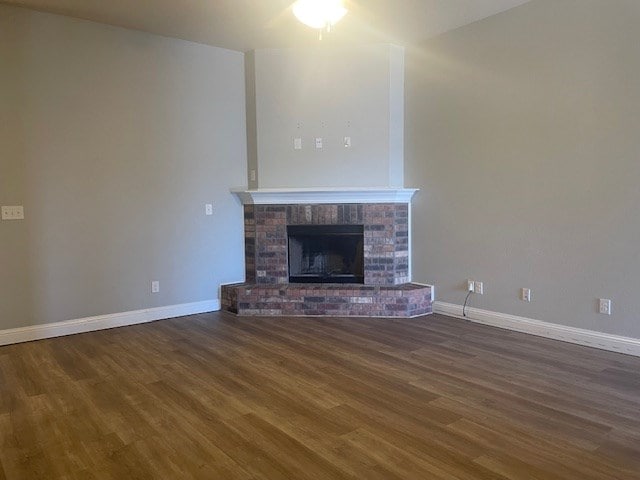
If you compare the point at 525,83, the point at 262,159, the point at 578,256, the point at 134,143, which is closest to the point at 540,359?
the point at 578,256

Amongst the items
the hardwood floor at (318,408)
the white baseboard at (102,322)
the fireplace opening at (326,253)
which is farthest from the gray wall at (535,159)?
the white baseboard at (102,322)

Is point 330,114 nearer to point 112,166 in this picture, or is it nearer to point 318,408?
point 112,166

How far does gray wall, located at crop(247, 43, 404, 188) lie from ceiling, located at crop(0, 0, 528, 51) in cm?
22

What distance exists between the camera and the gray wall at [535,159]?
3484 millimetres

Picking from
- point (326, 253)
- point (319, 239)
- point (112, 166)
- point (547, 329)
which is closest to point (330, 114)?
point (319, 239)

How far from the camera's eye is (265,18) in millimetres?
4180

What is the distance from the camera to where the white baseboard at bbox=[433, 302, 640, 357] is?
3.52 m

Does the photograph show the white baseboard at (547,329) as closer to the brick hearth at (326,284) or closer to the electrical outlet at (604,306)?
the electrical outlet at (604,306)

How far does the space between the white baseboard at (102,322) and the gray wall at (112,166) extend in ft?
0.21

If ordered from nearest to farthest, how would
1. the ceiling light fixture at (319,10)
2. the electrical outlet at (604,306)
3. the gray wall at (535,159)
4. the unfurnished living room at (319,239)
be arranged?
the unfurnished living room at (319,239)
the ceiling light fixture at (319,10)
the gray wall at (535,159)
the electrical outlet at (604,306)

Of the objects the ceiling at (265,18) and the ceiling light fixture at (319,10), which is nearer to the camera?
the ceiling light fixture at (319,10)

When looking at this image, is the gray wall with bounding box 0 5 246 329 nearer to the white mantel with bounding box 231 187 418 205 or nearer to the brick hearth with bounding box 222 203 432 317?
the brick hearth with bounding box 222 203 432 317

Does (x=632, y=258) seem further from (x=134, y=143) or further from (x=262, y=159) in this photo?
(x=134, y=143)

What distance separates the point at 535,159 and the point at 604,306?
129cm
